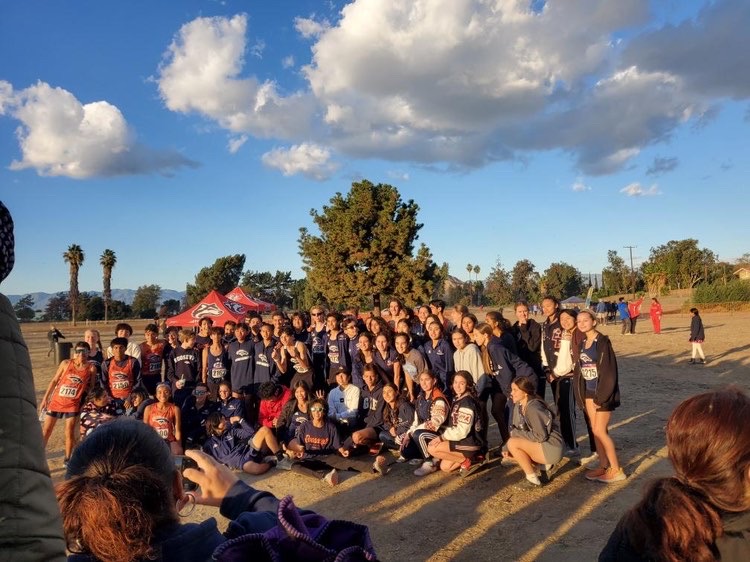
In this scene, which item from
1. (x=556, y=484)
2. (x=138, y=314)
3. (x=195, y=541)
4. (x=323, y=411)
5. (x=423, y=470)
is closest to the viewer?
(x=195, y=541)

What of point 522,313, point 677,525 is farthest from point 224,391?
point 677,525

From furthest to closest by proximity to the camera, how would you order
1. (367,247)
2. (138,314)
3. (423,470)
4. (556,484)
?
(138,314) < (367,247) < (423,470) < (556,484)

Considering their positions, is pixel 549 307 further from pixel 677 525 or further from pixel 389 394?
pixel 677 525

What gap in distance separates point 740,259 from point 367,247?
275 ft

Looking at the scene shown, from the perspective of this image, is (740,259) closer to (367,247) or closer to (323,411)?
(367,247)

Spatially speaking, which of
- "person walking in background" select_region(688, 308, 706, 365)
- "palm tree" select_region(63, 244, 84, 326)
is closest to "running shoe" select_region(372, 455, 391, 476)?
"person walking in background" select_region(688, 308, 706, 365)

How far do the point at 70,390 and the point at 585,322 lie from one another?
6.53m

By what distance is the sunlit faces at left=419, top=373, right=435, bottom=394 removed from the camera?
6.54 m

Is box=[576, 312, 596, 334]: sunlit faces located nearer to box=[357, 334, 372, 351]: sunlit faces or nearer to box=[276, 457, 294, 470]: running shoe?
box=[357, 334, 372, 351]: sunlit faces

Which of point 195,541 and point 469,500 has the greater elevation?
point 195,541

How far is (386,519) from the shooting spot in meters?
4.89

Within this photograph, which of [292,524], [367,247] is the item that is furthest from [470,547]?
[367,247]

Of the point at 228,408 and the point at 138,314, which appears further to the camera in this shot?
the point at 138,314

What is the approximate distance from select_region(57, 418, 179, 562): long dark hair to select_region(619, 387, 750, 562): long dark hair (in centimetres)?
138
